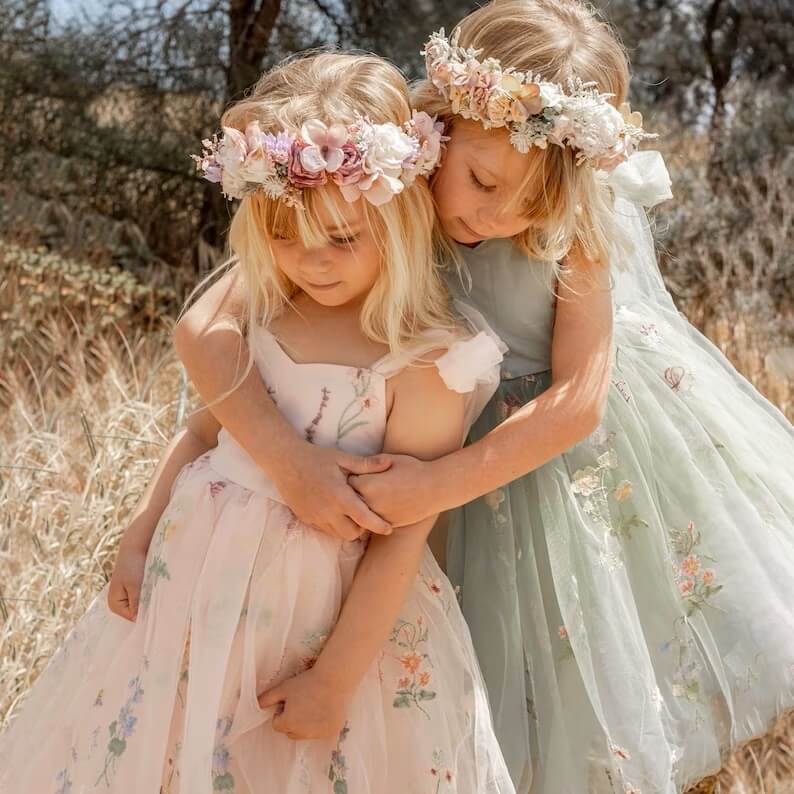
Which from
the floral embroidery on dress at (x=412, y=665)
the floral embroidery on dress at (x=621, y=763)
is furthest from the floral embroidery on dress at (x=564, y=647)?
the floral embroidery on dress at (x=412, y=665)

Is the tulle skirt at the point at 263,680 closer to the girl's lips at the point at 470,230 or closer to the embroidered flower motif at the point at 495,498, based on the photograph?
the embroidered flower motif at the point at 495,498

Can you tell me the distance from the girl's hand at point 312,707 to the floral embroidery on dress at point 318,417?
0.34m

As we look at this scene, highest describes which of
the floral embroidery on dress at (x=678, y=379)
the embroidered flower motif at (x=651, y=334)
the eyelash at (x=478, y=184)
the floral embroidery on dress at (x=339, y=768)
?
the eyelash at (x=478, y=184)

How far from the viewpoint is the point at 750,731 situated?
1900 millimetres

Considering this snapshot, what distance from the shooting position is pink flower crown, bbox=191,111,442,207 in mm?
1567

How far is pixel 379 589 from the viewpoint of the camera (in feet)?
5.40

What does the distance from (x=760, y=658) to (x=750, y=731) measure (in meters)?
0.12

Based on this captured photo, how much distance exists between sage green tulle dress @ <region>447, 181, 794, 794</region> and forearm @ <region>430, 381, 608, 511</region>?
156 mm

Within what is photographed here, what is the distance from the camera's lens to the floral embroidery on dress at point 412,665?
170 cm

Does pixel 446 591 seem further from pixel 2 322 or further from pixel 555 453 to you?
pixel 2 322

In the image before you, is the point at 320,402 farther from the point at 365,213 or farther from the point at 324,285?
the point at 365,213

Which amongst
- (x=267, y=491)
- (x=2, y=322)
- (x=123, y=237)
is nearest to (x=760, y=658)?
(x=267, y=491)

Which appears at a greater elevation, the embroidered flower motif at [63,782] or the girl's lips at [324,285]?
the girl's lips at [324,285]

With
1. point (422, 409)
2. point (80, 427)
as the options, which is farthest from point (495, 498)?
point (80, 427)
